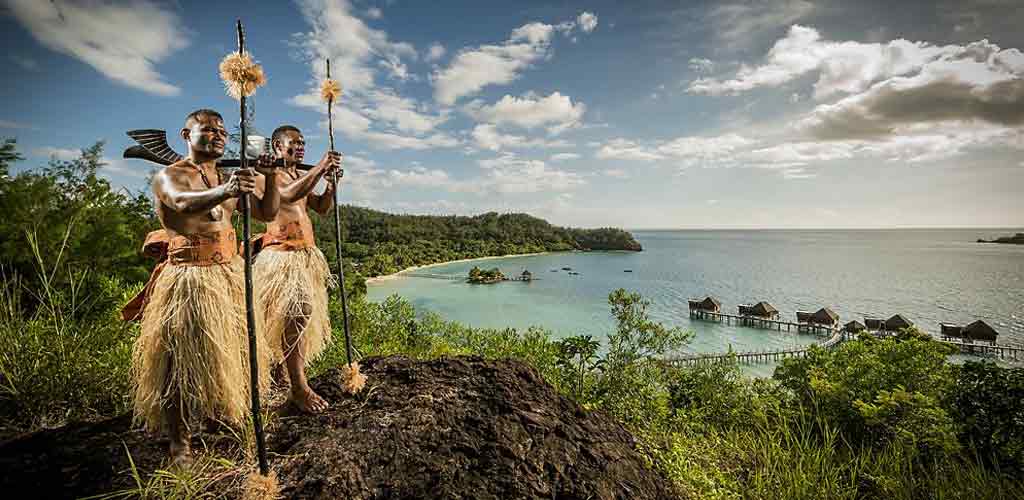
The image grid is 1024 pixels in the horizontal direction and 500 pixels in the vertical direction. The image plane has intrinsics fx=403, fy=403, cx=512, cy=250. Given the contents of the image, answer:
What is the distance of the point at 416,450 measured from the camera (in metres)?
2.54

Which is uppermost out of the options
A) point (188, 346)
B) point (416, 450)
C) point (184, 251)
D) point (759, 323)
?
point (184, 251)

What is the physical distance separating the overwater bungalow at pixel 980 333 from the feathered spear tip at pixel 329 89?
41455 millimetres

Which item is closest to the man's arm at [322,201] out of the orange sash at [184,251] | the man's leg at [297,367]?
the orange sash at [184,251]

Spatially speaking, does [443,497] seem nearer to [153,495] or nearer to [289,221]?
[153,495]

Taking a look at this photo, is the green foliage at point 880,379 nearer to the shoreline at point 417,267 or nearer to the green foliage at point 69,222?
the green foliage at point 69,222

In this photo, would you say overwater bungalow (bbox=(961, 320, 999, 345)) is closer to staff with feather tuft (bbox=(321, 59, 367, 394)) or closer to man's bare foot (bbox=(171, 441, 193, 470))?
staff with feather tuft (bbox=(321, 59, 367, 394))

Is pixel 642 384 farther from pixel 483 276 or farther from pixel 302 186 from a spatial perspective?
pixel 483 276

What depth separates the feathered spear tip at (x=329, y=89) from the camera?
3.10 meters

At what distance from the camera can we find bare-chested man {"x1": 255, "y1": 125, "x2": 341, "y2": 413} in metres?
2.90

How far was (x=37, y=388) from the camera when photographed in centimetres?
317

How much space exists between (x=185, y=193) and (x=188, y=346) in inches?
35.0

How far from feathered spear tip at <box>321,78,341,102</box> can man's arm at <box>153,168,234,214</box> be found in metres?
1.21

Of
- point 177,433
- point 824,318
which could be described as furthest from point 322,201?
point 824,318

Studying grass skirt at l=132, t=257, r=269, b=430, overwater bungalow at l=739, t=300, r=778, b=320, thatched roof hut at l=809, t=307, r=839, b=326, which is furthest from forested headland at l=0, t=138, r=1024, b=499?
overwater bungalow at l=739, t=300, r=778, b=320
